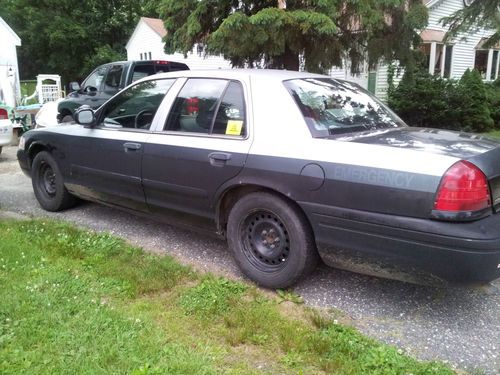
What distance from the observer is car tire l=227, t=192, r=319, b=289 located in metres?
3.33

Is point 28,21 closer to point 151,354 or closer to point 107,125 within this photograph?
point 107,125

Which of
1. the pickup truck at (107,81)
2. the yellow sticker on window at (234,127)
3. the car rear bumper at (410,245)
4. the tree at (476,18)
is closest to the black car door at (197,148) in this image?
the yellow sticker on window at (234,127)

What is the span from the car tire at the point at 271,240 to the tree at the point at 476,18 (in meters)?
8.48

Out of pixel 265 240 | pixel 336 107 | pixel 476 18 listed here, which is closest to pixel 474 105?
pixel 476 18

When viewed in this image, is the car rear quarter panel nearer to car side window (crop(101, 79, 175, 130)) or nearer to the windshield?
the windshield

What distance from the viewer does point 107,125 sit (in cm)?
475

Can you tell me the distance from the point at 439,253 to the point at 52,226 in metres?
3.74

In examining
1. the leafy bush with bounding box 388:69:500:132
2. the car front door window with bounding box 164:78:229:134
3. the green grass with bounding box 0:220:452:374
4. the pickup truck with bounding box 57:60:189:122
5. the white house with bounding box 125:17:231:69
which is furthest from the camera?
the white house with bounding box 125:17:231:69

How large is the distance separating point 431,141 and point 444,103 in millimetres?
11839

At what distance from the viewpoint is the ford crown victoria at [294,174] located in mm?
2783

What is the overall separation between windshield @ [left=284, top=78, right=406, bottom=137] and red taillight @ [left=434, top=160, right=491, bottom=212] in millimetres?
929

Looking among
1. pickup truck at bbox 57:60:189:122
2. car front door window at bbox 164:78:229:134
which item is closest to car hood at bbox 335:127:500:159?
car front door window at bbox 164:78:229:134

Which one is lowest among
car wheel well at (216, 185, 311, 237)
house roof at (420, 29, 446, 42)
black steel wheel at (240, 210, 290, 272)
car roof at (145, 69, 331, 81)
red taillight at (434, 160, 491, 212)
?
black steel wheel at (240, 210, 290, 272)

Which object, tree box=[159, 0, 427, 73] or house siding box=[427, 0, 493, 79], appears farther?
house siding box=[427, 0, 493, 79]
